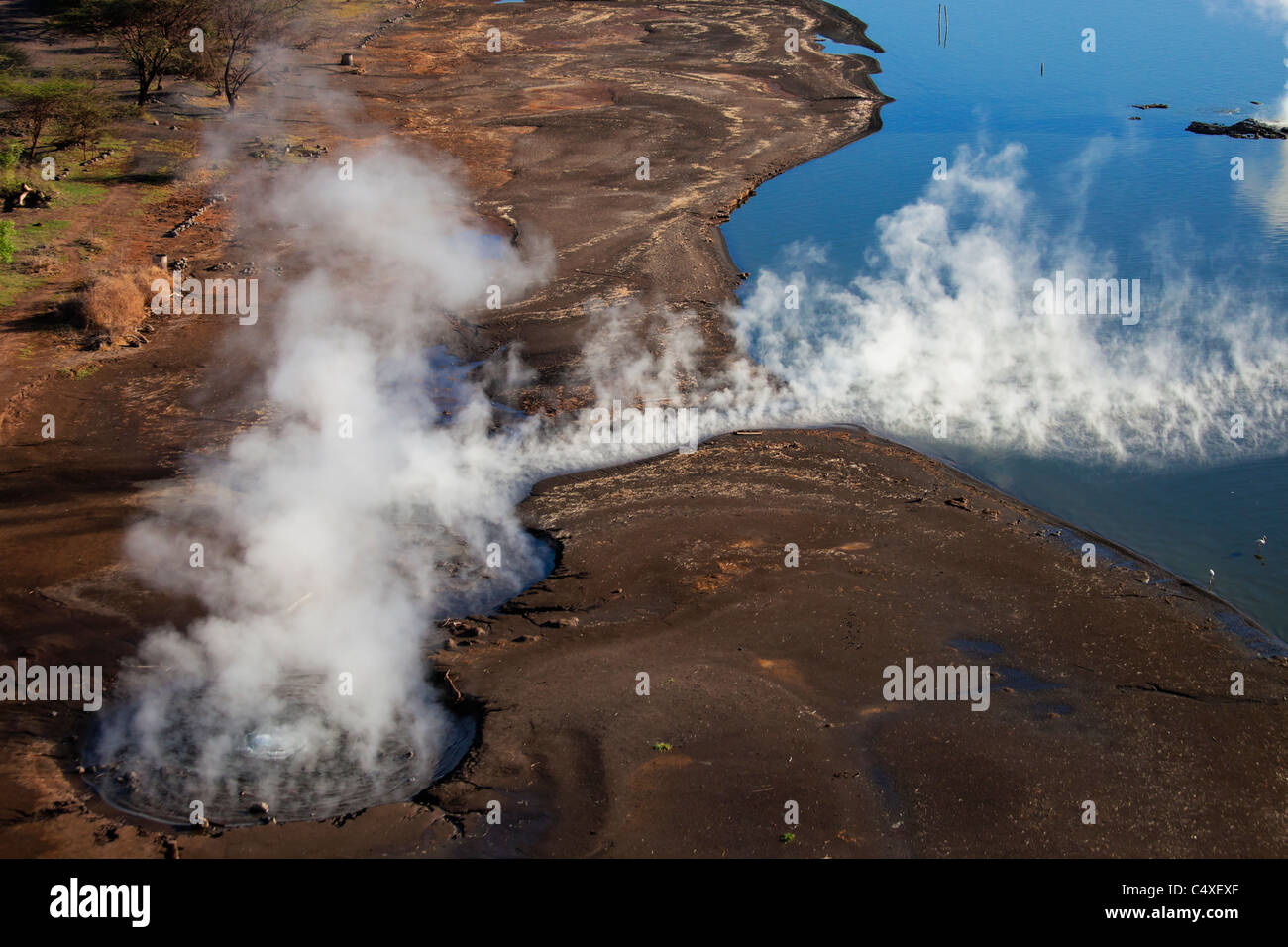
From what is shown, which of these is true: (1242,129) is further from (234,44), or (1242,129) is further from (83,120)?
(83,120)

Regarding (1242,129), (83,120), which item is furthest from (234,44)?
(1242,129)

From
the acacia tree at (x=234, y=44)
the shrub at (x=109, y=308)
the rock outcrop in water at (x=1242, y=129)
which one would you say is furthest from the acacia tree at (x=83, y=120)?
the rock outcrop in water at (x=1242, y=129)

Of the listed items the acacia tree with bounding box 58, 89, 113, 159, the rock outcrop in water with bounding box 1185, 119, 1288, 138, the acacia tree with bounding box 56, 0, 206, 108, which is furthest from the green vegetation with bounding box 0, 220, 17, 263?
the rock outcrop in water with bounding box 1185, 119, 1288, 138

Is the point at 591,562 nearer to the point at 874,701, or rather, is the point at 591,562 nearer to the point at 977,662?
the point at 874,701

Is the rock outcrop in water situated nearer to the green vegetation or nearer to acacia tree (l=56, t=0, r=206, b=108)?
acacia tree (l=56, t=0, r=206, b=108)

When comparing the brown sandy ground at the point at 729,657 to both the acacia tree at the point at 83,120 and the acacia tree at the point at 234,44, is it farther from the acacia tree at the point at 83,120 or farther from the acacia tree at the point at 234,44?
the acacia tree at the point at 234,44
